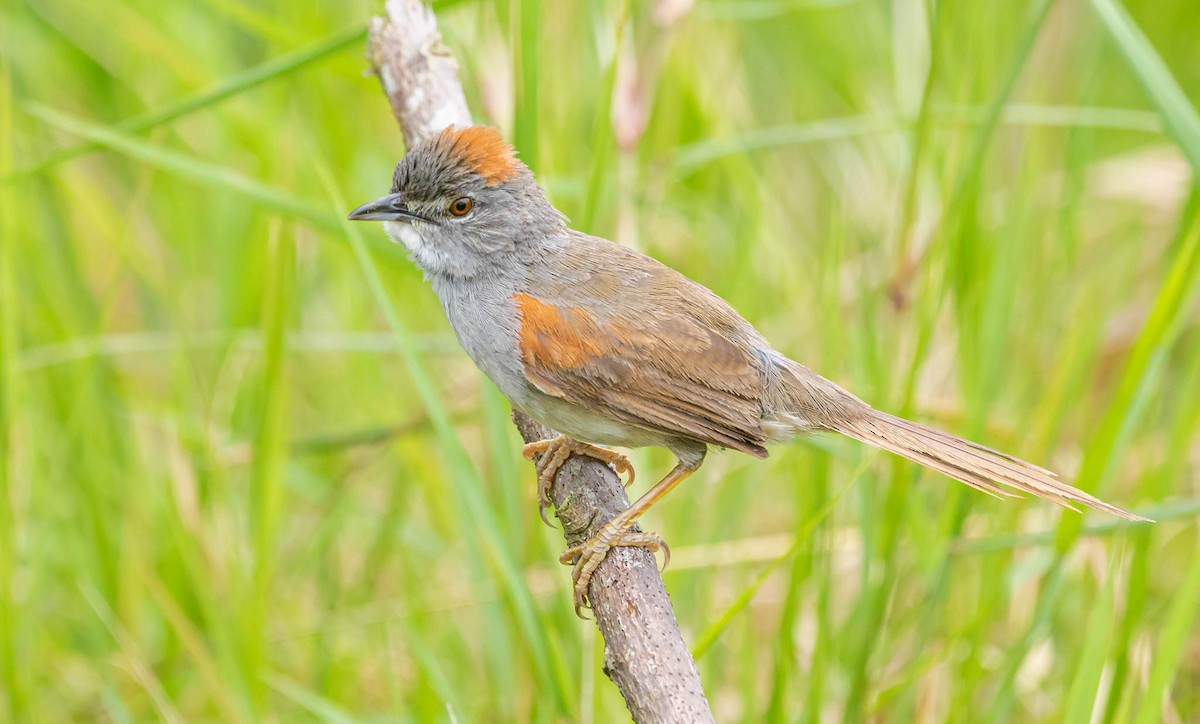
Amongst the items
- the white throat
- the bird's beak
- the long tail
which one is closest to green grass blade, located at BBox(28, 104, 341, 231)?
the bird's beak

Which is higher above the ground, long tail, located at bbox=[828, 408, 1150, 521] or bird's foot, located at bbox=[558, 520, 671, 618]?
long tail, located at bbox=[828, 408, 1150, 521]

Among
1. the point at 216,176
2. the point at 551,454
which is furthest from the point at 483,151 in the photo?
the point at 551,454

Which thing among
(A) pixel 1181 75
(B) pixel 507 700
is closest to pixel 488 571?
(B) pixel 507 700

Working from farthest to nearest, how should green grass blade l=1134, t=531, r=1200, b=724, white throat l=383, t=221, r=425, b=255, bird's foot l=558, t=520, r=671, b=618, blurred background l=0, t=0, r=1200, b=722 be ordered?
1. white throat l=383, t=221, r=425, b=255
2. blurred background l=0, t=0, r=1200, b=722
3. bird's foot l=558, t=520, r=671, b=618
4. green grass blade l=1134, t=531, r=1200, b=724

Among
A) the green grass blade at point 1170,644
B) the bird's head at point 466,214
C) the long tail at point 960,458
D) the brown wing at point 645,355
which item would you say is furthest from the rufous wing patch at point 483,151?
the green grass blade at point 1170,644

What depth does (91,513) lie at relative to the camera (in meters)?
4.35

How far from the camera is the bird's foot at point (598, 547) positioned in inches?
128

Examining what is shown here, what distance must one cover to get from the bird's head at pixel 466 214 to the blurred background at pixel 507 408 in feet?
0.53

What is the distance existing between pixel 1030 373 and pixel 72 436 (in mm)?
3822

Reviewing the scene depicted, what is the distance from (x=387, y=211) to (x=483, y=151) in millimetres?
391

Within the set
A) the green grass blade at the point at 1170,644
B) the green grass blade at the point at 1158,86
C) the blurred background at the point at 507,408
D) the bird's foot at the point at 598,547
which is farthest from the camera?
the blurred background at the point at 507,408

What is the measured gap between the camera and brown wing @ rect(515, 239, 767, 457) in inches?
142

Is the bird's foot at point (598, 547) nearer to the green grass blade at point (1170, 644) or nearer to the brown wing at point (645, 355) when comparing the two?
the brown wing at point (645, 355)

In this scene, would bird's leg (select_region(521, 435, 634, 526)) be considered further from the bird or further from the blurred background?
the blurred background
